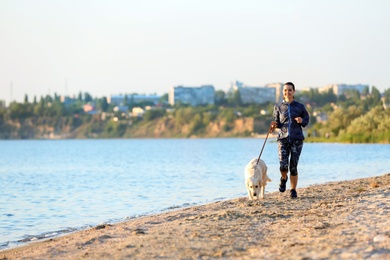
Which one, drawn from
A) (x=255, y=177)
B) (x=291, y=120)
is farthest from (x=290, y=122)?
(x=255, y=177)

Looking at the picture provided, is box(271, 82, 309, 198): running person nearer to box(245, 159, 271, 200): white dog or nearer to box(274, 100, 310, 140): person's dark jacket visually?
box(274, 100, 310, 140): person's dark jacket

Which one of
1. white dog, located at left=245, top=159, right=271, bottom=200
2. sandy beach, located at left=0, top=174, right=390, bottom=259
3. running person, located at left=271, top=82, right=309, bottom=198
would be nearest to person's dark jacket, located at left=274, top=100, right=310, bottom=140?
running person, located at left=271, top=82, right=309, bottom=198

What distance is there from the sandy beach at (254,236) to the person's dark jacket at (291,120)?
1.19 meters

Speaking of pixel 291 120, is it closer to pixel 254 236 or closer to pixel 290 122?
pixel 290 122

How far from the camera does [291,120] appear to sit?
1405cm

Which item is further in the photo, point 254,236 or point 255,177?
point 255,177

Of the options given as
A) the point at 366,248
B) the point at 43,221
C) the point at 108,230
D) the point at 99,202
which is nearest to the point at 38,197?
the point at 99,202

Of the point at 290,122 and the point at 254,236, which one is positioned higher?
the point at 290,122

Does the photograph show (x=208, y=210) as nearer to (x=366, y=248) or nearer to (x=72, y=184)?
(x=366, y=248)

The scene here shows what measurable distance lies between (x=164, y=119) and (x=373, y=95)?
163ft

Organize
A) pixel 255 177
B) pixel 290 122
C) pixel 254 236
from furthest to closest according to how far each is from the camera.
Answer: pixel 255 177
pixel 290 122
pixel 254 236

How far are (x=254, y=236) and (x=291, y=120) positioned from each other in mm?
4131

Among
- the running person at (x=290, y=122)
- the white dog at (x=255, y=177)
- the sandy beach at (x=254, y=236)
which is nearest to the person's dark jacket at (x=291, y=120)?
the running person at (x=290, y=122)

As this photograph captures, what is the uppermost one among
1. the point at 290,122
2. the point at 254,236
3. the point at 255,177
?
the point at 290,122
